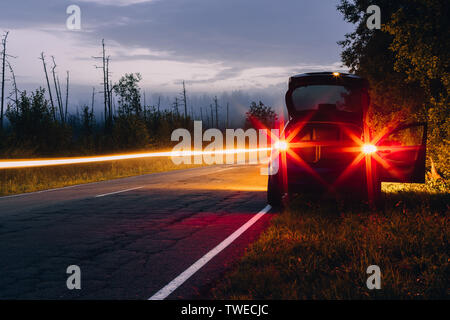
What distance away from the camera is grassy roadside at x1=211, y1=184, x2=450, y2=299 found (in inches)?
157

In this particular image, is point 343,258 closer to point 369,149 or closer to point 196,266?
point 196,266

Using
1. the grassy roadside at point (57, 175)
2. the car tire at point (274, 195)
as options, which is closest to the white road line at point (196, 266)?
the car tire at point (274, 195)

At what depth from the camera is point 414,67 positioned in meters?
13.7

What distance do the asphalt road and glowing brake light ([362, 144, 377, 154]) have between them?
2.37m

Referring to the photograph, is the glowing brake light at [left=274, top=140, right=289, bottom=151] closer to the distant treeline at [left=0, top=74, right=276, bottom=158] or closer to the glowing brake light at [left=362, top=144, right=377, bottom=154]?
the glowing brake light at [left=362, top=144, right=377, bottom=154]

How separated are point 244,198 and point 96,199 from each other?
13.4ft

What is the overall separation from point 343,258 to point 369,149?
3075 mm

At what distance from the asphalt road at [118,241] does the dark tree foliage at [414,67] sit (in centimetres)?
599

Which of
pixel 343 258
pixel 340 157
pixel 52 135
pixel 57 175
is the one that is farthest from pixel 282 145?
pixel 52 135

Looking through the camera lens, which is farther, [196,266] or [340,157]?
[340,157]

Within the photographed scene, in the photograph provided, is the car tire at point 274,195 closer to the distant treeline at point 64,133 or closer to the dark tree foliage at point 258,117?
the distant treeline at point 64,133

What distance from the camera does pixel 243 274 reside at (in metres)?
4.49

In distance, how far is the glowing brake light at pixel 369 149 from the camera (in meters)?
7.51
